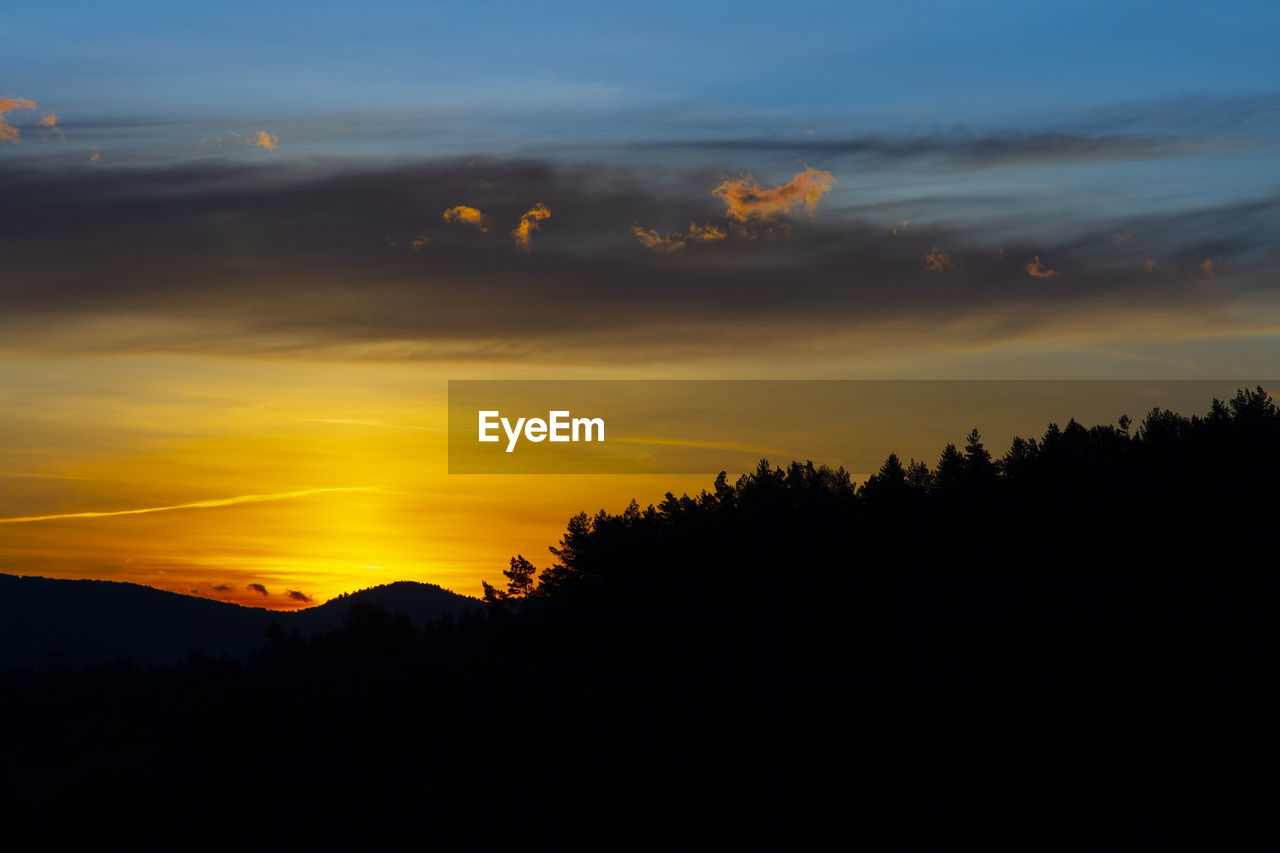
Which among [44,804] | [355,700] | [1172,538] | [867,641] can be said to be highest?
[1172,538]

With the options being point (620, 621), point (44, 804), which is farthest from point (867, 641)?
point (44, 804)

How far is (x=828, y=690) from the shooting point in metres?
70.6

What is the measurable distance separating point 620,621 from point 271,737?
33.2m

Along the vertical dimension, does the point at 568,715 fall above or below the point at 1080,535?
below

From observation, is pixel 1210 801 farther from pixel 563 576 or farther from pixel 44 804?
pixel 44 804

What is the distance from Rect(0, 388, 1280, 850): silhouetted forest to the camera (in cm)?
5834

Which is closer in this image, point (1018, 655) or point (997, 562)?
point (1018, 655)

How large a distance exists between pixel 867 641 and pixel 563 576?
38526mm

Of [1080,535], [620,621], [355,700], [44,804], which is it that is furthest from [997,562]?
[44,804]

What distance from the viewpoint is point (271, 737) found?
107688mm

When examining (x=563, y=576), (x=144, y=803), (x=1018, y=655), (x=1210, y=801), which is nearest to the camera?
(x=1210, y=801)

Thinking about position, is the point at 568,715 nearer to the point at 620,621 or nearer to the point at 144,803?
the point at 620,621

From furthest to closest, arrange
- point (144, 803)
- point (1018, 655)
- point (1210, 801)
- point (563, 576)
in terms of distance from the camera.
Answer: point (563, 576)
point (144, 803)
point (1018, 655)
point (1210, 801)

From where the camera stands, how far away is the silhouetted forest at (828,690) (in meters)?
58.3
